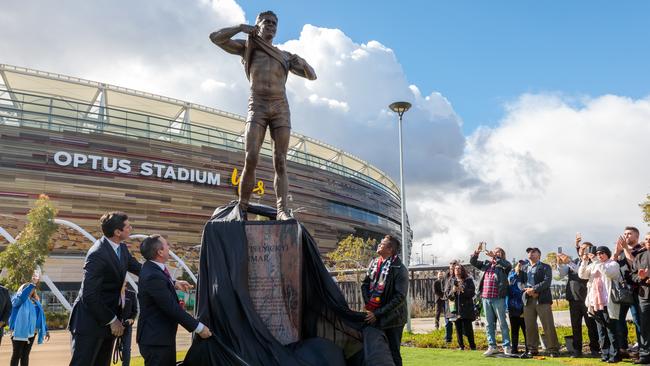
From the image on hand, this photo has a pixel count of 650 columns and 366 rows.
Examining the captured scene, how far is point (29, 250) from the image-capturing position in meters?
23.7

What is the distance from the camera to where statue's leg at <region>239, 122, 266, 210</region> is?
19.8ft

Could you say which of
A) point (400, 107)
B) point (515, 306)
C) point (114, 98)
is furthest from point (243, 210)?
point (114, 98)

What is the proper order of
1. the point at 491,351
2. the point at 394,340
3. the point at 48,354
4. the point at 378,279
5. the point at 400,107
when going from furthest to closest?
1. the point at 400,107
2. the point at 48,354
3. the point at 491,351
4. the point at 378,279
5. the point at 394,340

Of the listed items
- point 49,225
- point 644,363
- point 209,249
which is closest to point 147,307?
point 209,249

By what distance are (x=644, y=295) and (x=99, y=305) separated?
682cm

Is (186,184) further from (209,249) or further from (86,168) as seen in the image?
(209,249)

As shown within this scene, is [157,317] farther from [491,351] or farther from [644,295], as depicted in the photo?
[644,295]

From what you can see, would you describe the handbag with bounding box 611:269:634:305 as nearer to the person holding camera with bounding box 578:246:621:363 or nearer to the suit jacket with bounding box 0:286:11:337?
the person holding camera with bounding box 578:246:621:363

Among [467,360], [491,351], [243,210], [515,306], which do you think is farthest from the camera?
[515,306]

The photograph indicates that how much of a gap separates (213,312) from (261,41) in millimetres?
3177

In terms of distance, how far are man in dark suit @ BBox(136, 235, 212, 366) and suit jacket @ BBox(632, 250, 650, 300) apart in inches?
236

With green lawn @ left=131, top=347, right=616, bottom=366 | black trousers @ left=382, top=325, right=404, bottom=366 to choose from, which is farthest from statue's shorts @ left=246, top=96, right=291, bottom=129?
green lawn @ left=131, top=347, right=616, bottom=366

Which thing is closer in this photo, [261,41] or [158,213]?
[261,41]

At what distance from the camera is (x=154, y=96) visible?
130 ft
